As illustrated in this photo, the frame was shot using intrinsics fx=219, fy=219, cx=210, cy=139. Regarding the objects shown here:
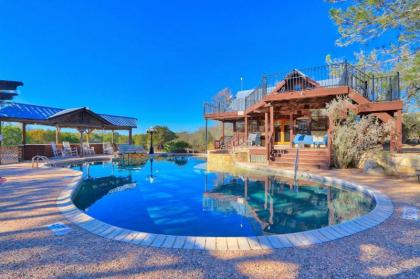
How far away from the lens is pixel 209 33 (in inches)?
890

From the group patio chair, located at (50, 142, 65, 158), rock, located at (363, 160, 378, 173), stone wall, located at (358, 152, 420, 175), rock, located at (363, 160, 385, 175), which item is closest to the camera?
stone wall, located at (358, 152, 420, 175)

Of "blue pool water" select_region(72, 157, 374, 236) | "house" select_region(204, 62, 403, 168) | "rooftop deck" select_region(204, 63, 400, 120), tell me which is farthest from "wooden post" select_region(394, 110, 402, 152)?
"blue pool water" select_region(72, 157, 374, 236)

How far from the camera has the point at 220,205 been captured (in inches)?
218

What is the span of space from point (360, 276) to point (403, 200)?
3595 mm

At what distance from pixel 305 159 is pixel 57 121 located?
1461 centimetres

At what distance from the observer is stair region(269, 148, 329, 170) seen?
9.25 m

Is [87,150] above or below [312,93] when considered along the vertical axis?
below

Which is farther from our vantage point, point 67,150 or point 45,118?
point 67,150

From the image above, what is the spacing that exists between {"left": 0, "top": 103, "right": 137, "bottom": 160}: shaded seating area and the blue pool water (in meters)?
7.45

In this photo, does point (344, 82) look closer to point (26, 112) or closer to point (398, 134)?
point (398, 134)

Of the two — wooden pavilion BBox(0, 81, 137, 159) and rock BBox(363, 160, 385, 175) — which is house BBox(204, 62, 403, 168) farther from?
wooden pavilion BBox(0, 81, 137, 159)

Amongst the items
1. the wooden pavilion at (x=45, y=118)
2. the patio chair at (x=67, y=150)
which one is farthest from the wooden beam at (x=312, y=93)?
the patio chair at (x=67, y=150)

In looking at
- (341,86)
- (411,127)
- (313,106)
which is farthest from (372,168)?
(411,127)

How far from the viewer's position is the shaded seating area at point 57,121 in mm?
12258
